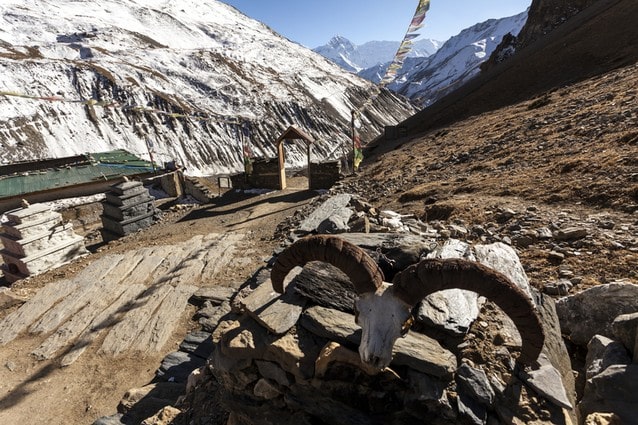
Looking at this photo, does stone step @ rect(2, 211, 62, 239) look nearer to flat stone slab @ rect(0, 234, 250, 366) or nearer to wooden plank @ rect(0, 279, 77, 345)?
flat stone slab @ rect(0, 234, 250, 366)

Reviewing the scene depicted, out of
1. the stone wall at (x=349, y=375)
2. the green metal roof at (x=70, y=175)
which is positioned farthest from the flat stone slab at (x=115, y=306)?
the green metal roof at (x=70, y=175)

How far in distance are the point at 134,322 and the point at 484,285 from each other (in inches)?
345

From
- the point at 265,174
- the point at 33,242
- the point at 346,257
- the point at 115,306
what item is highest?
the point at 265,174

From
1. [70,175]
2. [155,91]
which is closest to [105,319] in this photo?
[70,175]

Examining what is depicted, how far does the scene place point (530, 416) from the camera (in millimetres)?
3057

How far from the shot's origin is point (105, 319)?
8703 millimetres

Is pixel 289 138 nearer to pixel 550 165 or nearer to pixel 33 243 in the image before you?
pixel 33 243

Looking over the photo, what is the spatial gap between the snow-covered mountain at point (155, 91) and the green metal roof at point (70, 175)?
5491 millimetres

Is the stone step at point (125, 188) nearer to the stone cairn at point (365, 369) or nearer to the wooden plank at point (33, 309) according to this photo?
the wooden plank at point (33, 309)

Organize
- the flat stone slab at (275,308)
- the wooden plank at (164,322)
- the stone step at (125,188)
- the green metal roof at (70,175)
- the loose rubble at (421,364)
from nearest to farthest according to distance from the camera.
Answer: the loose rubble at (421,364)
the flat stone slab at (275,308)
the wooden plank at (164,322)
the stone step at (125,188)
the green metal roof at (70,175)

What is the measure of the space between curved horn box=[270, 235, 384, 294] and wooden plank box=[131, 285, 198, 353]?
6033 millimetres

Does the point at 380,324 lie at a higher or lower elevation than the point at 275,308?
higher

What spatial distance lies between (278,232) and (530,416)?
10.3 metres

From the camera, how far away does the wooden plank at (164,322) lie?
770 cm
